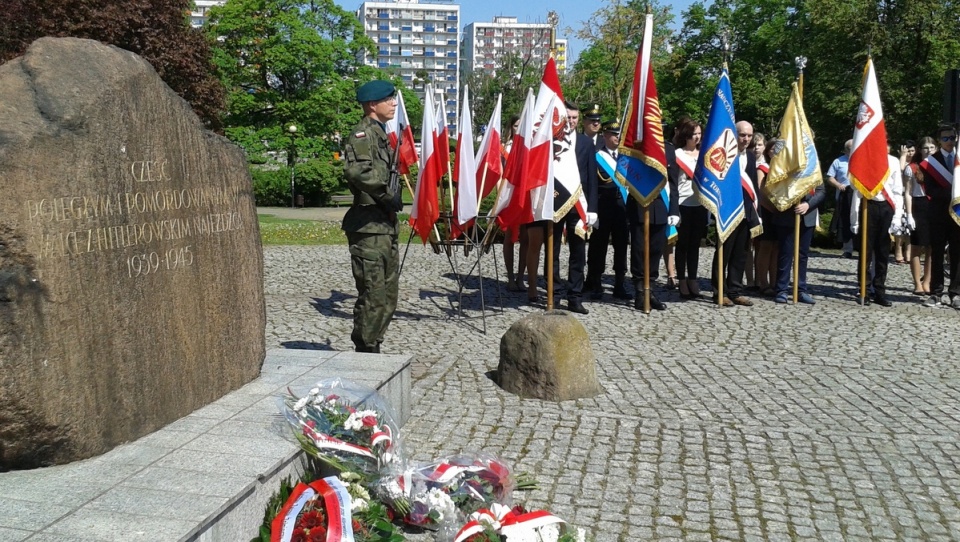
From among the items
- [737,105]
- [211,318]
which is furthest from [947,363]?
[737,105]

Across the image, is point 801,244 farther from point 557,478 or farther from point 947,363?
point 557,478

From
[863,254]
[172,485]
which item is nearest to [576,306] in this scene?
[863,254]

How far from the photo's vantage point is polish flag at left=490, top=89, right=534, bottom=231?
8961 mm

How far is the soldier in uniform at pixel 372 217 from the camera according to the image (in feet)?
21.4

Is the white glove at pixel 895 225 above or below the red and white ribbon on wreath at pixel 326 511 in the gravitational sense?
above

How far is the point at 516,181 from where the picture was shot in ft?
29.6

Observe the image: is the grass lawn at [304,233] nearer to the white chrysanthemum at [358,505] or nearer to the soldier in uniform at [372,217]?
the soldier in uniform at [372,217]

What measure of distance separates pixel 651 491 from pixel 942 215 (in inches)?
310

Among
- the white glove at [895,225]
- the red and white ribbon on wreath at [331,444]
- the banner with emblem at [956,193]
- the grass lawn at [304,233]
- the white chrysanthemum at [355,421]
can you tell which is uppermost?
the banner with emblem at [956,193]

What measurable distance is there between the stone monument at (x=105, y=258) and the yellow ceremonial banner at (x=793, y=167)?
7.23 metres

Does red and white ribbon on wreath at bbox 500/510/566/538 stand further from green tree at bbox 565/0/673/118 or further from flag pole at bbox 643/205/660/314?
green tree at bbox 565/0/673/118

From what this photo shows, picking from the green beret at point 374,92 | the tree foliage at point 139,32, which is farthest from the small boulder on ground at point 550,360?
the tree foliage at point 139,32

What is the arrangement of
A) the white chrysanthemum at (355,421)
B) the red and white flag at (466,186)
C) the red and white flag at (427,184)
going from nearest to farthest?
the white chrysanthemum at (355,421) → the red and white flag at (427,184) → the red and white flag at (466,186)

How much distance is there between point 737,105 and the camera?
36594 millimetres
